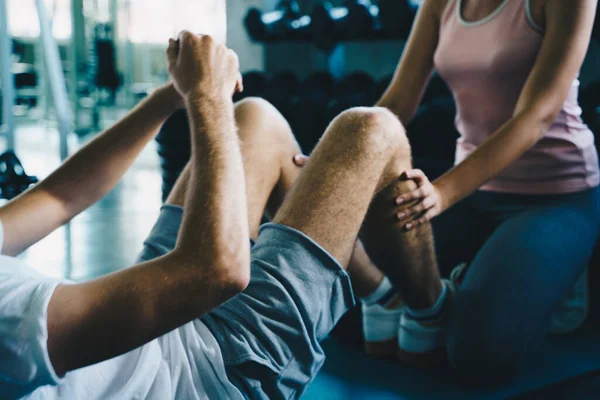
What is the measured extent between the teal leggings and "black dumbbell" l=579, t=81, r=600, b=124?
1.51 ft

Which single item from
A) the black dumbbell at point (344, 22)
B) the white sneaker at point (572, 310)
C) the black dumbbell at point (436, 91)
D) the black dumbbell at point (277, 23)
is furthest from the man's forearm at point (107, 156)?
the black dumbbell at point (277, 23)

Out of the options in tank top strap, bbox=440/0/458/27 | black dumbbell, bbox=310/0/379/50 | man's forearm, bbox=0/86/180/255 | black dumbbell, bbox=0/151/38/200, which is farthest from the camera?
black dumbbell, bbox=310/0/379/50

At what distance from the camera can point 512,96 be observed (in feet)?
4.62

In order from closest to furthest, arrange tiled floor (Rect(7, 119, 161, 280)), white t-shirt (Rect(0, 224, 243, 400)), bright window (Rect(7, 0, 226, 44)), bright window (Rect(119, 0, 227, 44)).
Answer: white t-shirt (Rect(0, 224, 243, 400))
tiled floor (Rect(7, 119, 161, 280))
bright window (Rect(7, 0, 226, 44))
bright window (Rect(119, 0, 227, 44))

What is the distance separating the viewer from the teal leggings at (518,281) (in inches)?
50.1

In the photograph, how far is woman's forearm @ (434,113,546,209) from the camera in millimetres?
1238

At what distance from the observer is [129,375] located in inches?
31.8

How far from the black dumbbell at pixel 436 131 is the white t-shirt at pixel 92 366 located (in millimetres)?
1263

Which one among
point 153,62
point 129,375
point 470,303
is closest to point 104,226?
point 470,303

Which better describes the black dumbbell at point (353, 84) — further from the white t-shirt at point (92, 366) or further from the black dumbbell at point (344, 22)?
the white t-shirt at point (92, 366)

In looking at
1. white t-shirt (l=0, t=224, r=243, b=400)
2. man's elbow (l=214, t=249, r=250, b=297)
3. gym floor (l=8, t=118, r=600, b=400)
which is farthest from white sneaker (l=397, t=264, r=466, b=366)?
man's elbow (l=214, t=249, r=250, b=297)

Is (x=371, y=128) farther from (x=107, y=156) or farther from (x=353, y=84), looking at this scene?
(x=353, y=84)

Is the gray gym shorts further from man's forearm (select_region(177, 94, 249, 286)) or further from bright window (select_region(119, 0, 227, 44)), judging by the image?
bright window (select_region(119, 0, 227, 44))

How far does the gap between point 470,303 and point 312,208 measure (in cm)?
50
